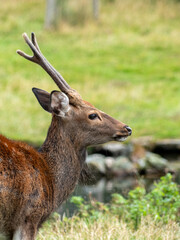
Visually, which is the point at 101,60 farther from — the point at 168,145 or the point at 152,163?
the point at 152,163

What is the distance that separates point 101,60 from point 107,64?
578 millimetres

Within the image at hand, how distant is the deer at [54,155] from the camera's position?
461 centimetres

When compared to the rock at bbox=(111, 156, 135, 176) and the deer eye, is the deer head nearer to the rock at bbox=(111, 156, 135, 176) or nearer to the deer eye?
the deer eye

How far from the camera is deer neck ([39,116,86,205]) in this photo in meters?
5.16

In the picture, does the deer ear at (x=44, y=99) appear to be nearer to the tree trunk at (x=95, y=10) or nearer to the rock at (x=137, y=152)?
the rock at (x=137, y=152)

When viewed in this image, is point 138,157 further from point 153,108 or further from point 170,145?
point 153,108

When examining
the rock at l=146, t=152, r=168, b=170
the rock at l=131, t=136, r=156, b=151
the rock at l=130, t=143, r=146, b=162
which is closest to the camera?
the rock at l=146, t=152, r=168, b=170

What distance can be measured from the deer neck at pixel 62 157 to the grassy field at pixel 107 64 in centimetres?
872

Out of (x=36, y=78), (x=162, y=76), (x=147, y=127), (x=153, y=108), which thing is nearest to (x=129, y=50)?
(x=162, y=76)

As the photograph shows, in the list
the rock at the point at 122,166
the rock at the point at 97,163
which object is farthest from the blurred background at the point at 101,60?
the rock at the point at 122,166

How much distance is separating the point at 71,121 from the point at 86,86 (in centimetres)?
1374

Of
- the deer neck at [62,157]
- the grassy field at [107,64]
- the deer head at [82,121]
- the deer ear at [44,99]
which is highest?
the deer ear at [44,99]

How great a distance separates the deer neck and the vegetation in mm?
1002

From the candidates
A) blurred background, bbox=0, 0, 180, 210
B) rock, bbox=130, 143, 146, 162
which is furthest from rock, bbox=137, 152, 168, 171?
blurred background, bbox=0, 0, 180, 210
